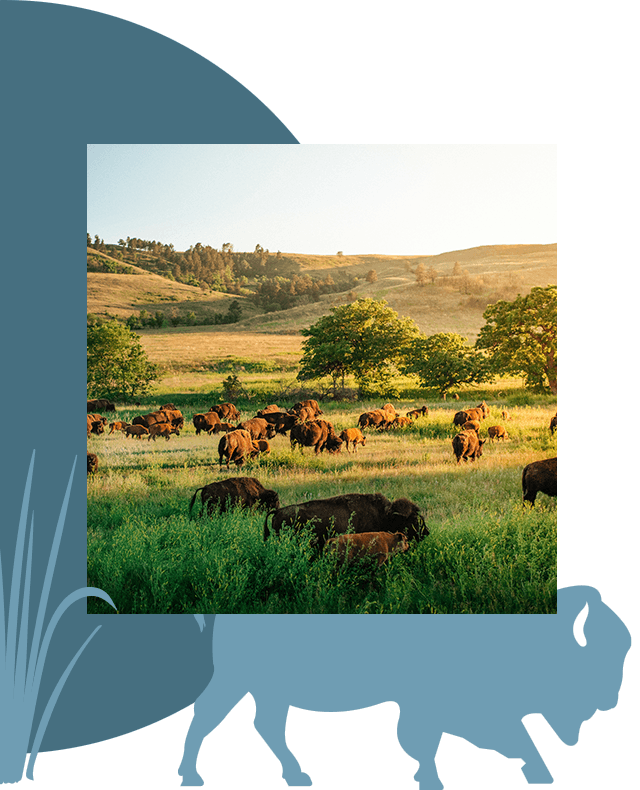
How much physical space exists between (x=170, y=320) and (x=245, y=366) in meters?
0.96

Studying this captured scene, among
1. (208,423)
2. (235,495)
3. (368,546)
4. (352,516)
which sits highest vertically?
(208,423)

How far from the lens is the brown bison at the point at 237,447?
6266 mm

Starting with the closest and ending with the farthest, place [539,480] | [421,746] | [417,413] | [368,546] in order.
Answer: [421,746], [368,546], [539,480], [417,413]

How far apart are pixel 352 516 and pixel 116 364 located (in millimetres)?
2708

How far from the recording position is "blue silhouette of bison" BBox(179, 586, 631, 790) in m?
Answer: 4.65

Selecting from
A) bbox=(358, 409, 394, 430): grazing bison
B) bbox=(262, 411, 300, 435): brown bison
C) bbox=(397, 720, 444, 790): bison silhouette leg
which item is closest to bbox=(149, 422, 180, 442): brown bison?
bbox=(262, 411, 300, 435): brown bison

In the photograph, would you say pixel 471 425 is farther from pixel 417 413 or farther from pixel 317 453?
pixel 317 453

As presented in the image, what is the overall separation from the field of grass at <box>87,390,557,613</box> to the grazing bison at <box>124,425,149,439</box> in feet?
0.32

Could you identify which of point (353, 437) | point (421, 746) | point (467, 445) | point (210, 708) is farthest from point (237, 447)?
point (421, 746)

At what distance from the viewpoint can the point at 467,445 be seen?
20.7ft
